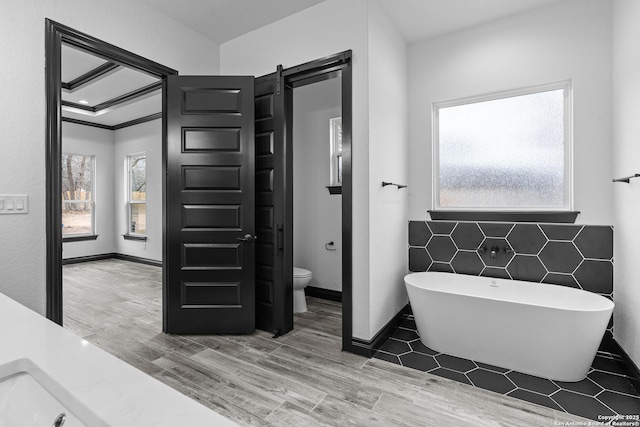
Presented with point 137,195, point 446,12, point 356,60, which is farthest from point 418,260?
point 137,195

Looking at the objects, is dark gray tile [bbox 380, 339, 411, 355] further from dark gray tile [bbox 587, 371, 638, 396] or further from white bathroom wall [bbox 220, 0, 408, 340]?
dark gray tile [bbox 587, 371, 638, 396]

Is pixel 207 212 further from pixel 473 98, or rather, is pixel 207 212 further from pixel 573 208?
pixel 573 208

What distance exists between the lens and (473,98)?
300 centimetres

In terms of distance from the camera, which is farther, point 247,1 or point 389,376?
point 247,1

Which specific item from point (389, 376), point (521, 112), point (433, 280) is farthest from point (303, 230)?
point (521, 112)

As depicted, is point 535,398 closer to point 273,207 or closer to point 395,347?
point 395,347

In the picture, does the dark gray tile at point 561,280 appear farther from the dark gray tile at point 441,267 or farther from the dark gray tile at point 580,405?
the dark gray tile at point 580,405

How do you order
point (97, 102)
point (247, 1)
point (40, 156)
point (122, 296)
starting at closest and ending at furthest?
point (40, 156), point (247, 1), point (122, 296), point (97, 102)

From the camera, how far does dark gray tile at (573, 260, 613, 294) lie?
2.49m

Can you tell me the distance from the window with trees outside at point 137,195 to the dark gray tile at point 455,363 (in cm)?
558

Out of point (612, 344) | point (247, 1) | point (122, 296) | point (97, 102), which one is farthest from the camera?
point (97, 102)

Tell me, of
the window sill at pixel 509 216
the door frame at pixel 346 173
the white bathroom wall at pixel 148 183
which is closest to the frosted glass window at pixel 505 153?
the window sill at pixel 509 216

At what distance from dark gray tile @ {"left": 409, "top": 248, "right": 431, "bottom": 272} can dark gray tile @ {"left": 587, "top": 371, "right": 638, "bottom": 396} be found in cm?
140

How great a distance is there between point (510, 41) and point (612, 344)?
2491 millimetres
